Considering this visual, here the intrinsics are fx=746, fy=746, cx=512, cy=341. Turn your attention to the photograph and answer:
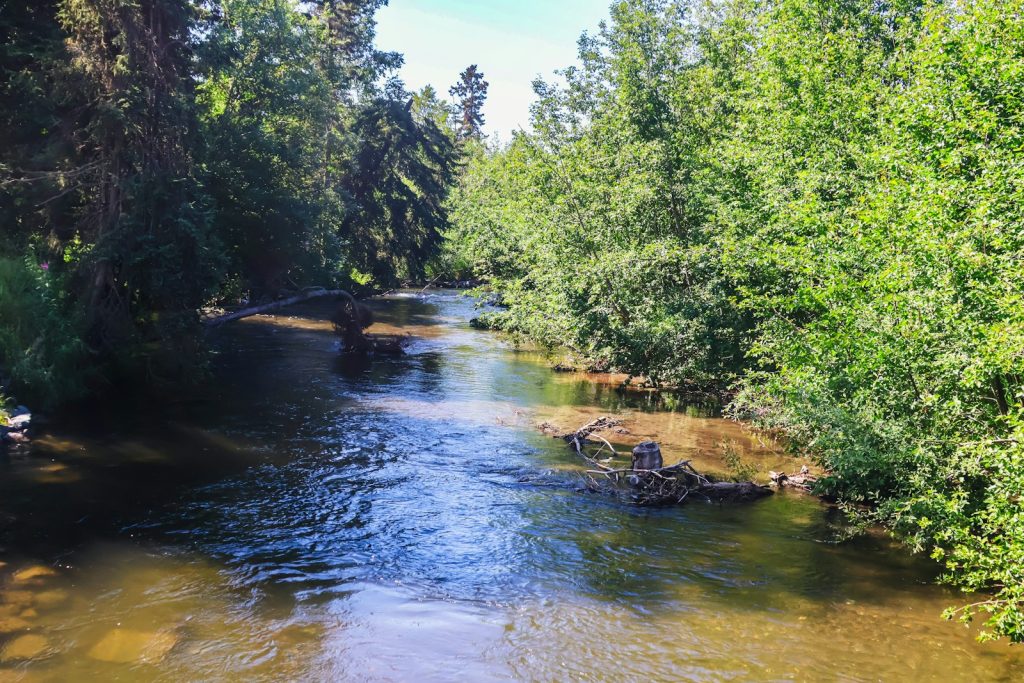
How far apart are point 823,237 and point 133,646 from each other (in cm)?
1368

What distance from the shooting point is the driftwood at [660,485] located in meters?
15.4

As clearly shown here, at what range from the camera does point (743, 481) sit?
16.7m

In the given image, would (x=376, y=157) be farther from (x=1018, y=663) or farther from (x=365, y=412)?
(x=1018, y=663)

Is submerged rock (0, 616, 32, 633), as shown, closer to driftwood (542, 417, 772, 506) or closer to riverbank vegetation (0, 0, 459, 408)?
riverbank vegetation (0, 0, 459, 408)

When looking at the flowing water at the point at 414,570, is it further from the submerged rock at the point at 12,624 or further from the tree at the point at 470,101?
the tree at the point at 470,101

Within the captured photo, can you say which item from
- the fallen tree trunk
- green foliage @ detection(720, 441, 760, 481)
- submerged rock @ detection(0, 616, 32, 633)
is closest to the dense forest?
green foliage @ detection(720, 441, 760, 481)

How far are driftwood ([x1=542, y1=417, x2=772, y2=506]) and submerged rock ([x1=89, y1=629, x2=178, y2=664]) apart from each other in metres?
8.92

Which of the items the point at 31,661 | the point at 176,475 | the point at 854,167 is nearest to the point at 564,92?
the point at 854,167

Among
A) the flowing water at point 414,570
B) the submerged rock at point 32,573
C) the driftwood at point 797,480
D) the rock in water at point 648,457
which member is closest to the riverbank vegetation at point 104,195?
the flowing water at point 414,570

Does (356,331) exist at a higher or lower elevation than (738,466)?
higher

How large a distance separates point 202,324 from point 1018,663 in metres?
20.5

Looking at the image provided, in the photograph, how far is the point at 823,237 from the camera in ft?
49.1

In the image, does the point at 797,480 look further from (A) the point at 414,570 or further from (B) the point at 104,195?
(B) the point at 104,195

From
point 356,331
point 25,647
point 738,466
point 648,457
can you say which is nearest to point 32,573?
point 25,647
